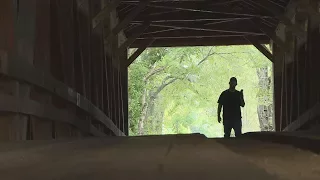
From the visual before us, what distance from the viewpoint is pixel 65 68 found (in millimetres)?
6176

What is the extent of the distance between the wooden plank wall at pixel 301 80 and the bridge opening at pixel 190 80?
1630cm

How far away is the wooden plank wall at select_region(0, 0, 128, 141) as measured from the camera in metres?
4.20

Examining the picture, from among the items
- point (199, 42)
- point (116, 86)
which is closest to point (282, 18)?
point (116, 86)

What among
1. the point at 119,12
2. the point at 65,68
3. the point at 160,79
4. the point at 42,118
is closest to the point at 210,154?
the point at 42,118

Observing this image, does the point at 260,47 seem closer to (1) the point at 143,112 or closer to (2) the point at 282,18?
(2) the point at 282,18

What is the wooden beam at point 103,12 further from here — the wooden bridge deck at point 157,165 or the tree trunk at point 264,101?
the tree trunk at point 264,101

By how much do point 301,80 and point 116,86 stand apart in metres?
4.22

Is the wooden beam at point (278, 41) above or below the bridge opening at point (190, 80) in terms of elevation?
below

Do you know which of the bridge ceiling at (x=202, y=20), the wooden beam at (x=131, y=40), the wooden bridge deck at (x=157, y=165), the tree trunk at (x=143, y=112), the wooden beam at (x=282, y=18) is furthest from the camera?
the tree trunk at (x=143, y=112)

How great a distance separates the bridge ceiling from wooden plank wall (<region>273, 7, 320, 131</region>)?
86cm

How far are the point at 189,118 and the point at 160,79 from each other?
796 centimetres

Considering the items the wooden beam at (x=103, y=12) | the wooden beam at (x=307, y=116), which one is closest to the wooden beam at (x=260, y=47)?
the wooden beam at (x=307, y=116)

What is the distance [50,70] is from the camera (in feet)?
18.5

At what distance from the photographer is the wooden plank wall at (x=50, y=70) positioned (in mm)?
4203
